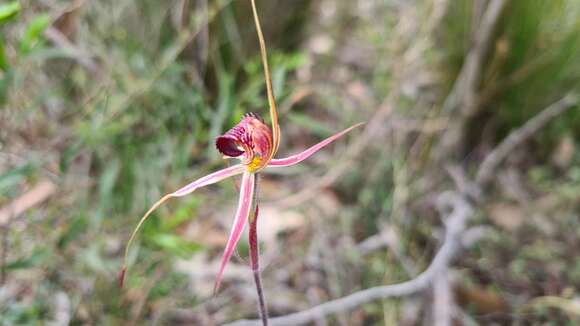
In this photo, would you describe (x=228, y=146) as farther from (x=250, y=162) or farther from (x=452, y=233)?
(x=452, y=233)

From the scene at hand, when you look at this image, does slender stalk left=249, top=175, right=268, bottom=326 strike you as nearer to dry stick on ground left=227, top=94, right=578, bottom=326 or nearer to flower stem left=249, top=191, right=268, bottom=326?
flower stem left=249, top=191, right=268, bottom=326

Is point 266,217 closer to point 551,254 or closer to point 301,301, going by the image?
point 301,301

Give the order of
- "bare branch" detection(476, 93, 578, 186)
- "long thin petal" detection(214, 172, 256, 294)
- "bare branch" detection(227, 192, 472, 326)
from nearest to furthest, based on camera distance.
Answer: "long thin petal" detection(214, 172, 256, 294), "bare branch" detection(227, 192, 472, 326), "bare branch" detection(476, 93, 578, 186)

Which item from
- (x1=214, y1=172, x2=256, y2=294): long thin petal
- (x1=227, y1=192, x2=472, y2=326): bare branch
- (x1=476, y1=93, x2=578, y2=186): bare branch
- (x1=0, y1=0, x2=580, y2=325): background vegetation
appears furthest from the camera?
(x1=476, y1=93, x2=578, y2=186): bare branch

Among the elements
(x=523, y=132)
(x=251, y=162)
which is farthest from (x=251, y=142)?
(x=523, y=132)

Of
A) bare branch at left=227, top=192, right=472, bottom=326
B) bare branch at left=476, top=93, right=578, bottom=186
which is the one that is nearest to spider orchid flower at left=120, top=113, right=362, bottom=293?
bare branch at left=227, top=192, right=472, bottom=326

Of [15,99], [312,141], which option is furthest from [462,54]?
[15,99]
